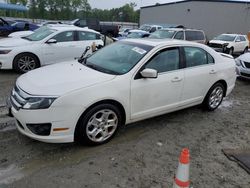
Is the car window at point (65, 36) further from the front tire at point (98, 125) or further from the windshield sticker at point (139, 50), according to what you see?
the front tire at point (98, 125)

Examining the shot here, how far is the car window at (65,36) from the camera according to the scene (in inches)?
326

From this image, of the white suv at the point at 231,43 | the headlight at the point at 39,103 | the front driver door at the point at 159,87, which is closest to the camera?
the headlight at the point at 39,103

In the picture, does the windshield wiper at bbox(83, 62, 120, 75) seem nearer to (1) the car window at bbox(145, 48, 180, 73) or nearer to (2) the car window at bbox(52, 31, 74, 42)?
(1) the car window at bbox(145, 48, 180, 73)

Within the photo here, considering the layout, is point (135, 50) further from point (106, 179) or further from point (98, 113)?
point (106, 179)

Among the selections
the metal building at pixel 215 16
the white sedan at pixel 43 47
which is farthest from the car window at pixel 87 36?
the metal building at pixel 215 16

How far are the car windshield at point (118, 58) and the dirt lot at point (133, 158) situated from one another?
108 cm

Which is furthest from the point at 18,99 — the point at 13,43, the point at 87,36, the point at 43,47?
the point at 87,36

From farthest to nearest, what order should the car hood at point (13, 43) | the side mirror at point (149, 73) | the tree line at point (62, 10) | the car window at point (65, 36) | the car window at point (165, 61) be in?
the tree line at point (62, 10) < the car window at point (65, 36) < the car hood at point (13, 43) < the car window at point (165, 61) < the side mirror at point (149, 73)

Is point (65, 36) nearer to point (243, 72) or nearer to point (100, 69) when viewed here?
point (100, 69)

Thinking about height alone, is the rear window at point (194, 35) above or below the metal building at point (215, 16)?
below

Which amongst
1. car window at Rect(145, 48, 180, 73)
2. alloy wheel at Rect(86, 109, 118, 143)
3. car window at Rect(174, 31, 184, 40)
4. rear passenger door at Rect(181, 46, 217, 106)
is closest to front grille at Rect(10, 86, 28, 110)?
alloy wheel at Rect(86, 109, 118, 143)

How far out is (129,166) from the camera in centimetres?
341

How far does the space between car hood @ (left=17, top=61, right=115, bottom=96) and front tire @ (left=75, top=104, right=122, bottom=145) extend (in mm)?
389

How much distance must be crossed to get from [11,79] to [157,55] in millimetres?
4648
